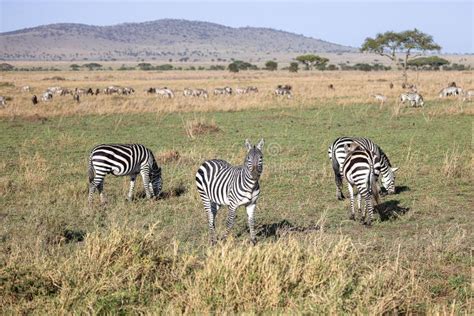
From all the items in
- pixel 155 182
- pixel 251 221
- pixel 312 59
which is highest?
pixel 312 59

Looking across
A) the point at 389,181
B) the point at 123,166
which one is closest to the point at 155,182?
the point at 123,166

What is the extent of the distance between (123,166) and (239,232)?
324cm

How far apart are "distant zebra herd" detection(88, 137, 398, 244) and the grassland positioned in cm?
32

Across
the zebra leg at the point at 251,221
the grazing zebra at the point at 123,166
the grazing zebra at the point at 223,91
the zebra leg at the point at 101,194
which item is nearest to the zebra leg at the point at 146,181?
the grazing zebra at the point at 123,166

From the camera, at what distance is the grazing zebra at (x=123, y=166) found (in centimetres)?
1084

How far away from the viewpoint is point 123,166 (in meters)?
11.0

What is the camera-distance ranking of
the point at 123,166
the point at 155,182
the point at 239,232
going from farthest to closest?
the point at 155,182 < the point at 123,166 < the point at 239,232

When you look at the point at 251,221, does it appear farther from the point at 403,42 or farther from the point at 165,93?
the point at 403,42

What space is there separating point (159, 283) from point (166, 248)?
80cm

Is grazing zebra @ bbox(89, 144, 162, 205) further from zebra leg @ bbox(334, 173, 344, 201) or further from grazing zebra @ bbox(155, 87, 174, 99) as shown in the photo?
grazing zebra @ bbox(155, 87, 174, 99)

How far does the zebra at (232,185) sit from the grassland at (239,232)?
0.41m

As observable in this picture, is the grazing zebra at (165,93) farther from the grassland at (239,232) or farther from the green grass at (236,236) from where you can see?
the green grass at (236,236)

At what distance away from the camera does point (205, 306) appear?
5379 mm

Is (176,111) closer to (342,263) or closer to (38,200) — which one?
(38,200)
